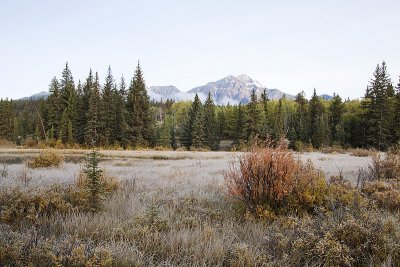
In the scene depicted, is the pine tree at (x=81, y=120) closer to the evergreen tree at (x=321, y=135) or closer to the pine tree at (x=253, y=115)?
the pine tree at (x=253, y=115)

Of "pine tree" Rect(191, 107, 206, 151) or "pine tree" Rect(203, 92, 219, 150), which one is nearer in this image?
"pine tree" Rect(191, 107, 206, 151)

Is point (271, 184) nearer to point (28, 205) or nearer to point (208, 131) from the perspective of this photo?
point (28, 205)

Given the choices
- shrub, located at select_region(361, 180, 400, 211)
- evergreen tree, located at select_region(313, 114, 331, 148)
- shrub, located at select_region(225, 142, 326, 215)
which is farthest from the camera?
evergreen tree, located at select_region(313, 114, 331, 148)

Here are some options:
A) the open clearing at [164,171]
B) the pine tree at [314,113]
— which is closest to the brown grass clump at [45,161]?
the open clearing at [164,171]

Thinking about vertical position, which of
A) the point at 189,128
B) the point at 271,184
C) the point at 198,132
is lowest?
the point at 271,184

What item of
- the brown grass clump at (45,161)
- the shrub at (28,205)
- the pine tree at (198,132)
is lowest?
the shrub at (28,205)

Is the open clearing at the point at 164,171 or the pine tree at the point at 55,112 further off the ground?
the pine tree at the point at 55,112

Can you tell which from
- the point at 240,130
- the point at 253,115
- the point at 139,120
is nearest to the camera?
the point at 139,120

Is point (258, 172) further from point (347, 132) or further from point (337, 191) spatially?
point (347, 132)

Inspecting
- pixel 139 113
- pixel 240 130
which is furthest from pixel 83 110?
pixel 240 130

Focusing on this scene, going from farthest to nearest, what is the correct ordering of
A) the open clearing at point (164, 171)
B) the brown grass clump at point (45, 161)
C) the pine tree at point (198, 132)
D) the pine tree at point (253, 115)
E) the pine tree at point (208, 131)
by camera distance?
the pine tree at point (208, 131)
the pine tree at point (253, 115)
the pine tree at point (198, 132)
the brown grass clump at point (45, 161)
the open clearing at point (164, 171)

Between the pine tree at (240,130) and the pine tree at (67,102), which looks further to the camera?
the pine tree at (240,130)

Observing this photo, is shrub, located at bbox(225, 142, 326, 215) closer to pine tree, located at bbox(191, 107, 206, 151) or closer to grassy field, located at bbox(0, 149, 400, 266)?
grassy field, located at bbox(0, 149, 400, 266)

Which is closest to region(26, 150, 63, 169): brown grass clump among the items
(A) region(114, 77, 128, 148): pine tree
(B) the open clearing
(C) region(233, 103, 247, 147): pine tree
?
(B) the open clearing
